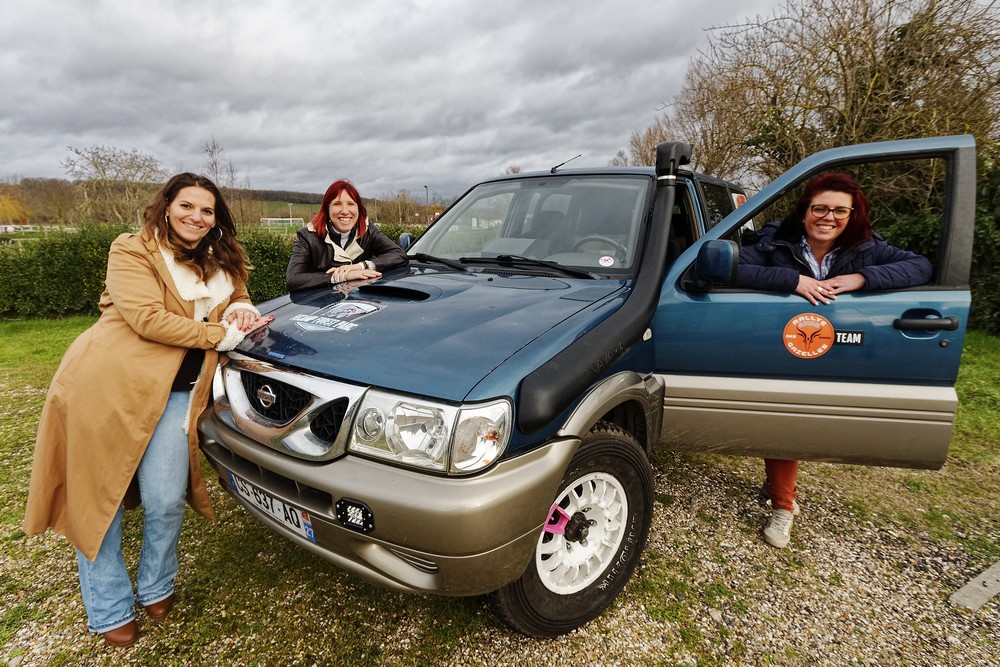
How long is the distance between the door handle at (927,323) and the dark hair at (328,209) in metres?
3.02

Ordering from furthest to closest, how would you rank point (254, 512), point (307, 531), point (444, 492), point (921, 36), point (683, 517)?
point (921, 36), point (683, 517), point (254, 512), point (307, 531), point (444, 492)

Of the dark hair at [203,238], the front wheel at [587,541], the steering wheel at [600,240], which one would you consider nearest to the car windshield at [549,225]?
the steering wheel at [600,240]

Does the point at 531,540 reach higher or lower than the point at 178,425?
lower

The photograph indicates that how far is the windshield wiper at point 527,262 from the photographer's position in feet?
8.59

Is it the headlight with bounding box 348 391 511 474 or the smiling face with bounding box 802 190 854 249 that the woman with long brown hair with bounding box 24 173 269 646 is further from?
the smiling face with bounding box 802 190 854 249

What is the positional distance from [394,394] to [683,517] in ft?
7.14

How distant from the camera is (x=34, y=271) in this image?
9.25 meters

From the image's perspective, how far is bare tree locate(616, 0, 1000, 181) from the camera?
7.35 meters

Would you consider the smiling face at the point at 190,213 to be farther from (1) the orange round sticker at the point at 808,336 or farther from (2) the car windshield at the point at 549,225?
(1) the orange round sticker at the point at 808,336

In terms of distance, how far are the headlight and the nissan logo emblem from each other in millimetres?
479

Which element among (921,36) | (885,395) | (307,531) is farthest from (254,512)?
(921,36)

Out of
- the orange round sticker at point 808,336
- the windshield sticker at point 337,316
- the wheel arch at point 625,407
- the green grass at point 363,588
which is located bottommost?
the green grass at point 363,588

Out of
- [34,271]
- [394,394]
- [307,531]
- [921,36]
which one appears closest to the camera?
[394,394]

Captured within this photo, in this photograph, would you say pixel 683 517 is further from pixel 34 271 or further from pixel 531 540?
pixel 34 271
